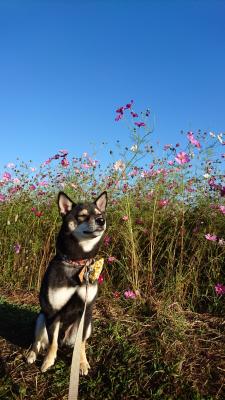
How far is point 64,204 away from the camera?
357 centimetres

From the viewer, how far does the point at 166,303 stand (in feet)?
13.5

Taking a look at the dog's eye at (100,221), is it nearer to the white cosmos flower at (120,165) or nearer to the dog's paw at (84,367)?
the dog's paw at (84,367)

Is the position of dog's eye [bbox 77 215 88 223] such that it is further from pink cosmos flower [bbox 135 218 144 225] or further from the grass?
pink cosmos flower [bbox 135 218 144 225]

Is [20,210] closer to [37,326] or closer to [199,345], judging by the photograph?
[37,326]

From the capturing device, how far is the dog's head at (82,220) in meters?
3.32

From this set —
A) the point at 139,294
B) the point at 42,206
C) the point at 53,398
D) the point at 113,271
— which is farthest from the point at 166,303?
the point at 42,206

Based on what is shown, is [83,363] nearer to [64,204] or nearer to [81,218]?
[81,218]

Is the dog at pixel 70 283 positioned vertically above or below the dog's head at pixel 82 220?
below

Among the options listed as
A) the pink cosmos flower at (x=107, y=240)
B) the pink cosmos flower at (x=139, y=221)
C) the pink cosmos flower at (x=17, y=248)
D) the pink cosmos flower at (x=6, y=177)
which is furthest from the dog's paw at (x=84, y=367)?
the pink cosmos flower at (x=6, y=177)

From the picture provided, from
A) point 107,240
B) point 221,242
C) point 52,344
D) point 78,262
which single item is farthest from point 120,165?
point 52,344

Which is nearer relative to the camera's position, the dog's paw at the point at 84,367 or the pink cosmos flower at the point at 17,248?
the dog's paw at the point at 84,367

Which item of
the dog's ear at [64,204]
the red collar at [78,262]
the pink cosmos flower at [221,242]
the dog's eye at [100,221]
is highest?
the dog's ear at [64,204]

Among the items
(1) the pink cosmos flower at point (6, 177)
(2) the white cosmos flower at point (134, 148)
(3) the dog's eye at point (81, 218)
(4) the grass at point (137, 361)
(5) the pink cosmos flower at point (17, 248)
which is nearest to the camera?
(4) the grass at point (137, 361)

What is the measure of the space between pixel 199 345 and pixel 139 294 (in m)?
0.87
